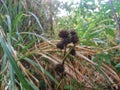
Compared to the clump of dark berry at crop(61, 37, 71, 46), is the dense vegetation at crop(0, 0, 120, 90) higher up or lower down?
lower down

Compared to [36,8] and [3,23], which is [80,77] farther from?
[36,8]

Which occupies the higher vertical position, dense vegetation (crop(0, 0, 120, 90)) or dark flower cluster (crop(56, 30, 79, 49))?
dark flower cluster (crop(56, 30, 79, 49))

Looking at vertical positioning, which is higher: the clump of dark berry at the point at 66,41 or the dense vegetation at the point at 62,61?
the clump of dark berry at the point at 66,41

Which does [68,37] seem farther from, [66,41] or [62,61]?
[62,61]

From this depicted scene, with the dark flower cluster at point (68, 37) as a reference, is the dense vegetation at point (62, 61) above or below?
below

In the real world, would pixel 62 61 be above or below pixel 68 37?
below

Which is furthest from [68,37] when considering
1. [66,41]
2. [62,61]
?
[62,61]

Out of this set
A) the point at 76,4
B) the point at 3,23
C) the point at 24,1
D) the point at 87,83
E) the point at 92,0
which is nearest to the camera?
the point at 87,83

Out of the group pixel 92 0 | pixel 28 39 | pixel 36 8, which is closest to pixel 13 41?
pixel 28 39

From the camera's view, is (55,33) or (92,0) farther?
(92,0)

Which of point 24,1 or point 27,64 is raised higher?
point 24,1

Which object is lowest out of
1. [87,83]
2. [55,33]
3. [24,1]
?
[87,83]
